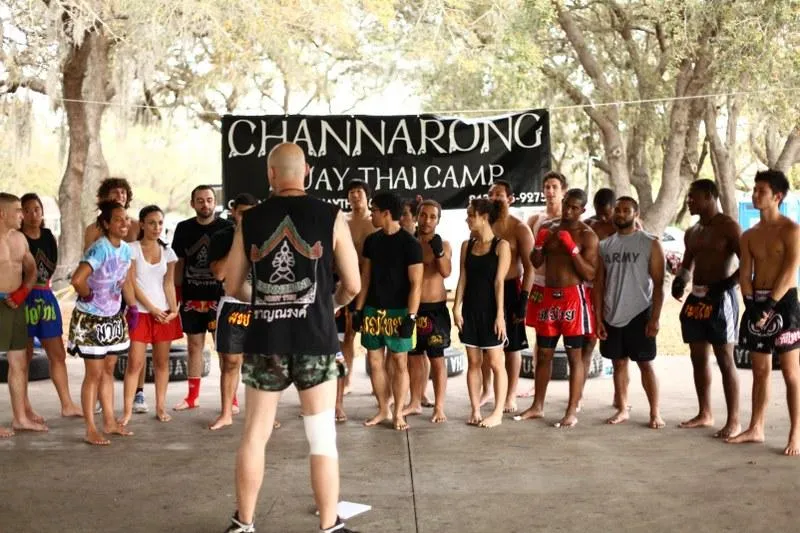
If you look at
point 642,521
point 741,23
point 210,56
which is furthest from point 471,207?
point 210,56

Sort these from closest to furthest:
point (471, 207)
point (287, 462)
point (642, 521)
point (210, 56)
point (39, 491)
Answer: point (642, 521) → point (39, 491) → point (287, 462) → point (471, 207) → point (210, 56)

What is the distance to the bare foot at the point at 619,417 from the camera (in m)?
6.97

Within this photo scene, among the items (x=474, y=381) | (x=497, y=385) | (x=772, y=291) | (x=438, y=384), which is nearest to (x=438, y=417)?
(x=438, y=384)

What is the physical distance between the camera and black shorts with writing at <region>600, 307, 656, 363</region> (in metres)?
6.89

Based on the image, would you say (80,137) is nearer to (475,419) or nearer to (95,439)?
(95,439)

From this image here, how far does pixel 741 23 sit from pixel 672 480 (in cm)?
906

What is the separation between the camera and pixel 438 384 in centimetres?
701

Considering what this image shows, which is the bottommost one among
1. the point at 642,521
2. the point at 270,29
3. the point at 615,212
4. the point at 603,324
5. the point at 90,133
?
the point at 642,521

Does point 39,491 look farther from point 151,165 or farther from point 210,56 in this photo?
point 151,165

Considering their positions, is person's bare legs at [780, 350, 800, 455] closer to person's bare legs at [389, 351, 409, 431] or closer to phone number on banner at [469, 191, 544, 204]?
person's bare legs at [389, 351, 409, 431]

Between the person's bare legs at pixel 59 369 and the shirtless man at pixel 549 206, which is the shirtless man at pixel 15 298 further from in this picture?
the shirtless man at pixel 549 206

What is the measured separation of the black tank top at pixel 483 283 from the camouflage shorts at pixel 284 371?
2.85 m

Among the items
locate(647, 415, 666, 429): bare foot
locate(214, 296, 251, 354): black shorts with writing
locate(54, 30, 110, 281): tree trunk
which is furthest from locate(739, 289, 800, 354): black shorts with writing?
locate(54, 30, 110, 281): tree trunk

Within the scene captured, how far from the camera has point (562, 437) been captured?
257 inches
